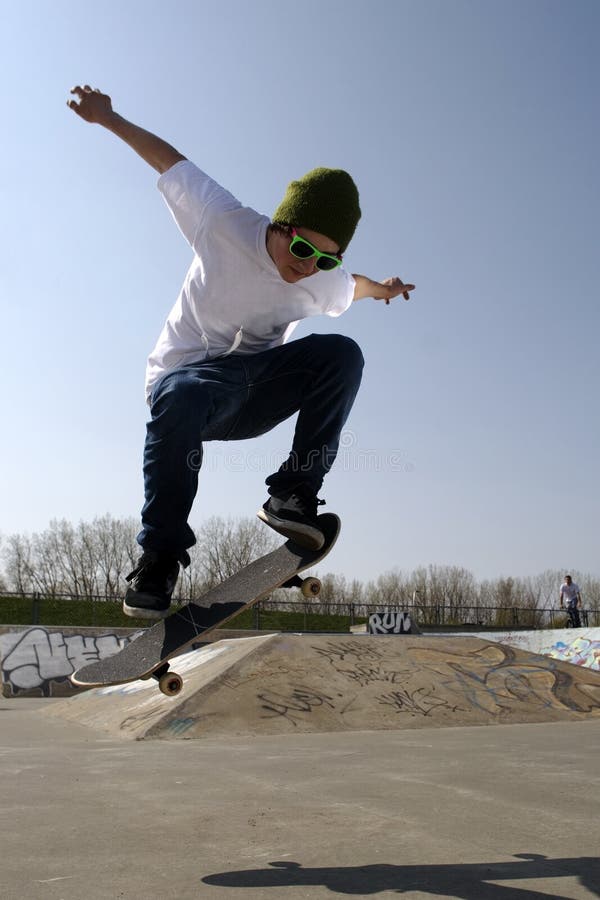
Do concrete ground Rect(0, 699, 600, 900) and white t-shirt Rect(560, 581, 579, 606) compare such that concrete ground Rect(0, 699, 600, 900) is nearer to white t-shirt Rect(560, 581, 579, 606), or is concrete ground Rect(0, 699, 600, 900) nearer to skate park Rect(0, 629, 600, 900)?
skate park Rect(0, 629, 600, 900)

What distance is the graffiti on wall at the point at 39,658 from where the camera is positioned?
2045 centimetres

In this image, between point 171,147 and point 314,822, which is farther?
point 314,822

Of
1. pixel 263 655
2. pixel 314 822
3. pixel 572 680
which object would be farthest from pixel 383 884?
pixel 572 680

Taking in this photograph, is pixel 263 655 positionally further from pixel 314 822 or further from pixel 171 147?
pixel 171 147

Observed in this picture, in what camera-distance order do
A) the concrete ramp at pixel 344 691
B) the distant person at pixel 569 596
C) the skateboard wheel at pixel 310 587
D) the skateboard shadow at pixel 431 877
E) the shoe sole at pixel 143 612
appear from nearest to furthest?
the skateboard shadow at pixel 431 877, the shoe sole at pixel 143 612, the skateboard wheel at pixel 310 587, the concrete ramp at pixel 344 691, the distant person at pixel 569 596

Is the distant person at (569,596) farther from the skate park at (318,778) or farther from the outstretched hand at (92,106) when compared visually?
the outstretched hand at (92,106)

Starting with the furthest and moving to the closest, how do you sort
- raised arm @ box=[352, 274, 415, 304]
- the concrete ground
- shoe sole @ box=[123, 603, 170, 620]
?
1. raised arm @ box=[352, 274, 415, 304]
2. shoe sole @ box=[123, 603, 170, 620]
3. the concrete ground

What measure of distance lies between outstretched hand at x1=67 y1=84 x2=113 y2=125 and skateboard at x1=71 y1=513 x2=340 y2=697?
7.62ft

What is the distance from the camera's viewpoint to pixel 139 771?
7230mm

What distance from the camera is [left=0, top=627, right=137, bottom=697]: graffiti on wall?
20453mm

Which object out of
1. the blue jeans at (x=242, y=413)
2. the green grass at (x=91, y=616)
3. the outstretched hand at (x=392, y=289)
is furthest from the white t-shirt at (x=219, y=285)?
the green grass at (x=91, y=616)

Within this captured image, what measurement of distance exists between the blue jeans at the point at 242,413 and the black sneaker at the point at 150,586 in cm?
7

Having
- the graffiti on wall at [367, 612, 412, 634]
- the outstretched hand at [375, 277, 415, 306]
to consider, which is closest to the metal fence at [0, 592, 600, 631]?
the graffiti on wall at [367, 612, 412, 634]

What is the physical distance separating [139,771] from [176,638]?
4.06 metres
